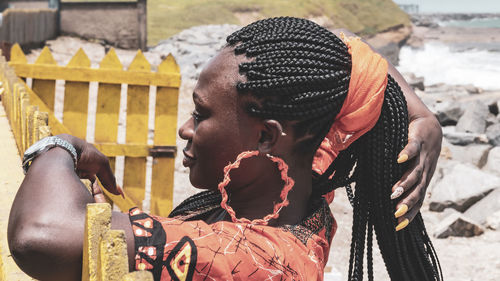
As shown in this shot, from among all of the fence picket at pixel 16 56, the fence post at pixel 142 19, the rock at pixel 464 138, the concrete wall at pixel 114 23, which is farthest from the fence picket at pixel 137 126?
the concrete wall at pixel 114 23

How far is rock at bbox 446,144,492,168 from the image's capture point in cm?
957

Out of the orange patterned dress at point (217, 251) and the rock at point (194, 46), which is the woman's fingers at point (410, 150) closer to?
the orange patterned dress at point (217, 251)

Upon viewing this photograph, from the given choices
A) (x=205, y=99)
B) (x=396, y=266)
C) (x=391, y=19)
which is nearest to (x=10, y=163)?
(x=205, y=99)

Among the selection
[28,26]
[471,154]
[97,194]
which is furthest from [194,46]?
[97,194]

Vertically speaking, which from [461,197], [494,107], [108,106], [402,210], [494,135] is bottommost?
[494,107]

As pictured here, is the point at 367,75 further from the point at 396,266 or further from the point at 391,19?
the point at 391,19

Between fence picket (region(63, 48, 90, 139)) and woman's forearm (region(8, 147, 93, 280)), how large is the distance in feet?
11.0

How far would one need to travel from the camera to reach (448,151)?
9547 millimetres

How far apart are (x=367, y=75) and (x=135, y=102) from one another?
10.4ft

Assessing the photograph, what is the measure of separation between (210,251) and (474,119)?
11.6 metres

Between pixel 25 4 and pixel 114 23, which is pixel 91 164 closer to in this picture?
pixel 114 23

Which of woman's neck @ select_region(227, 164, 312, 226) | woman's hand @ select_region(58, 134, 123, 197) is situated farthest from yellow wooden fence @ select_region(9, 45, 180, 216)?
woman's neck @ select_region(227, 164, 312, 226)

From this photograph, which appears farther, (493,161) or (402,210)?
(493,161)

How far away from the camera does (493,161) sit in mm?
9219
